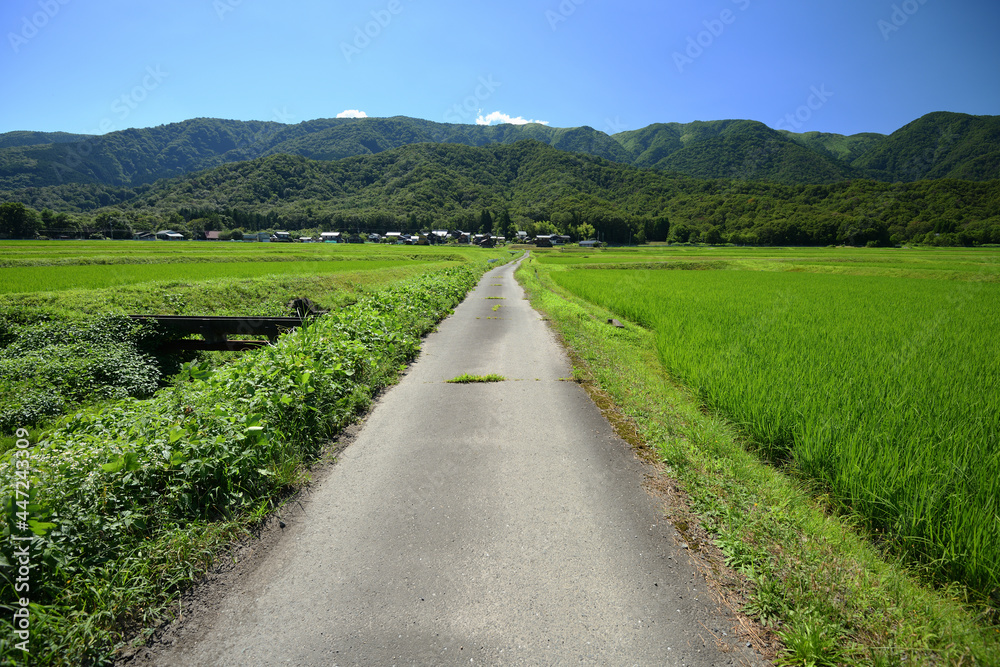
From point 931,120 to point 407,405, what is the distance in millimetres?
223032

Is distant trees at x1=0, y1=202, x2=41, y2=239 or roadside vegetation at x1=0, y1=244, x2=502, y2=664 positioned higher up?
distant trees at x1=0, y1=202, x2=41, y2=239

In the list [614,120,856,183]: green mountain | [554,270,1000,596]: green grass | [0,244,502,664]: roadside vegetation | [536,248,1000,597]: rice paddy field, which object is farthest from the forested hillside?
[0,244,502,664]: roadside vegetation

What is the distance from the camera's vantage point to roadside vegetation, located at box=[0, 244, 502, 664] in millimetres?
2377

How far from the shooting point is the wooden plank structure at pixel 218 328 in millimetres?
10914

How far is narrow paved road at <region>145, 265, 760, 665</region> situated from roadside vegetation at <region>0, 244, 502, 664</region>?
1.45 ft

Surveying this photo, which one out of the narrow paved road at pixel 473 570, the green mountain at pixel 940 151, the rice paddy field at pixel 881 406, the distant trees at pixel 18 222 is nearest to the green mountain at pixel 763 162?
the green mountain at pixel 940 151

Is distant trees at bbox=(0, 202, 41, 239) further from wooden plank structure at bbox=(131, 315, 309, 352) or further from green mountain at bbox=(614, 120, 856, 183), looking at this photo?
green mountain at bbox=(614, 120, 856, 183)

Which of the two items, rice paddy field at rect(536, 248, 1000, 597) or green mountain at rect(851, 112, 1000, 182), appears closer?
rice paddy field at rect(536, 248, 1000, 597)

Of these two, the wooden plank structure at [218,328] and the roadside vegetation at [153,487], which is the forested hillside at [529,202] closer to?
the wooden plank structure at [218,328]

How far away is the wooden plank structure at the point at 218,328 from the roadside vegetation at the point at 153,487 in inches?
181

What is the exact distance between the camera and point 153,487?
3.33m

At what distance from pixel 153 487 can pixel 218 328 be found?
9.34 m

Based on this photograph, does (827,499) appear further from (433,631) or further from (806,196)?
(806,196)

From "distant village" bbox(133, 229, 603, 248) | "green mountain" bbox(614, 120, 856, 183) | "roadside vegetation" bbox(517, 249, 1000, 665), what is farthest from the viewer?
"green mountain" bbox(614, 120, 856, 183)
